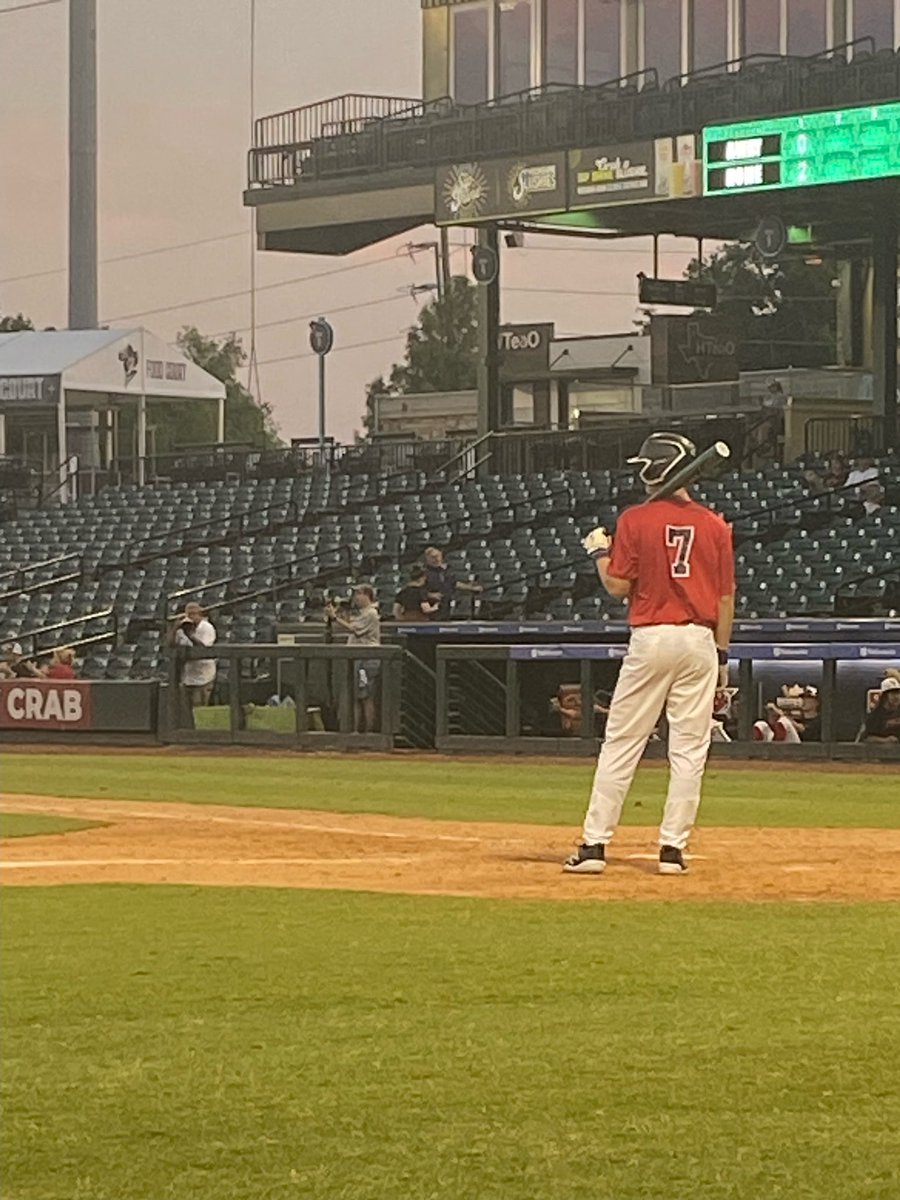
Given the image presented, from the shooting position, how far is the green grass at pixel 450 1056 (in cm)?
490

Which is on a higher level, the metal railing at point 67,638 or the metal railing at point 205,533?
the metal railing at point 205,533

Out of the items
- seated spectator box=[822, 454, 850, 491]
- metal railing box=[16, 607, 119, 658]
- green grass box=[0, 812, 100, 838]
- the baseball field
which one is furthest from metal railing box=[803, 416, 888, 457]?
the baseball field

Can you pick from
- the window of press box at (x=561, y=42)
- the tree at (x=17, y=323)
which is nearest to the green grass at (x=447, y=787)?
the window of press box at (x=561, y=42)

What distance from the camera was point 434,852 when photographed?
1268 centimetres

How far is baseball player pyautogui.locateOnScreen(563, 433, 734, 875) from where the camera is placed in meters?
10.6

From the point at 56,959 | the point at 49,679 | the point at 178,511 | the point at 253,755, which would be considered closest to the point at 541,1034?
the point at 56,959

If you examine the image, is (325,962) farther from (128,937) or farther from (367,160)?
(367,160)

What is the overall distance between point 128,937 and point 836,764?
14.1m

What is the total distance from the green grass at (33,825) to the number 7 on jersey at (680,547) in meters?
5.02

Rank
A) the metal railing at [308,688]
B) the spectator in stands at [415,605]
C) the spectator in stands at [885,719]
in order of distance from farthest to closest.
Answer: the spectator in stands at [415,605], the metal railing at [308,688], the spectator in stands at [885,719]

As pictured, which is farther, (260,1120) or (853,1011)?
(853,1011)

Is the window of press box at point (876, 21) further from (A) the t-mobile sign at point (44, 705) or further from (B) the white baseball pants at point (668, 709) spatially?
(B) the white baseball pants at point (668, 709)

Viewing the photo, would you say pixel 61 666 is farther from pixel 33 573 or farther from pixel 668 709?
pixel 668 709

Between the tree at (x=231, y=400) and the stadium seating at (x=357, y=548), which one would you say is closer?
the stadium seating at (x=357, y=548)
